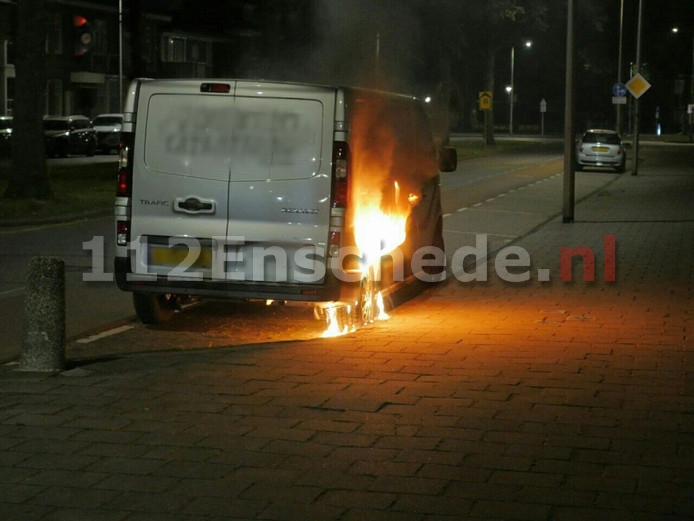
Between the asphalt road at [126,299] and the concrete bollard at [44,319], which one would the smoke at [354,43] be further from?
the concrete bollard at [44,319]

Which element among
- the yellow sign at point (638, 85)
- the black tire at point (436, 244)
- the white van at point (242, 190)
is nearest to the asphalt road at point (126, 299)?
the white van at point (242, 190)

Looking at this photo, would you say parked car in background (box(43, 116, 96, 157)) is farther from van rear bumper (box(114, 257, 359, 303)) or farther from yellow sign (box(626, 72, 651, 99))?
van rear bumper (box(114, 257, 359, 303))

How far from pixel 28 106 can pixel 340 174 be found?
48.2 ft

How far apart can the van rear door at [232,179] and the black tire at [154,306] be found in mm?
536

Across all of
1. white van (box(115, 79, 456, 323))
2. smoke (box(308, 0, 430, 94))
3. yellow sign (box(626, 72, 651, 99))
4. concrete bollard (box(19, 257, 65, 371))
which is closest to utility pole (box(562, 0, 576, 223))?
smoke (box(308, 0, 430, 94))

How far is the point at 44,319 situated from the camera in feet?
26.1

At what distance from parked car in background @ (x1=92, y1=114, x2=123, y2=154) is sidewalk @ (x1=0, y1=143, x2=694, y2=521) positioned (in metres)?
39.0

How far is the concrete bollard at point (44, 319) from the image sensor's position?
311 inches

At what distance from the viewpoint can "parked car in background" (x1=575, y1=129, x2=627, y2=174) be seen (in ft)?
127

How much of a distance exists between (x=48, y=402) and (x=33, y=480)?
157cm

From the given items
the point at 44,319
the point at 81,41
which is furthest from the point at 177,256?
the point at 81,41

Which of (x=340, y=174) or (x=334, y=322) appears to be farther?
(x=334, y=322)

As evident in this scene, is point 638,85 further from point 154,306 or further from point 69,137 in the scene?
point 154,306

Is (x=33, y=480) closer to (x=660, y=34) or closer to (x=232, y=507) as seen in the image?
(x=232, y=507)
